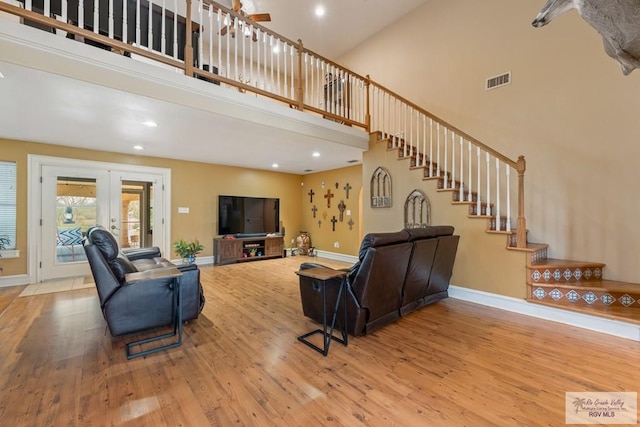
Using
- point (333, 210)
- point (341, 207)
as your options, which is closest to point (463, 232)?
point (341, 207)

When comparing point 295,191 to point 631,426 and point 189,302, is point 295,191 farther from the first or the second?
point 631,426

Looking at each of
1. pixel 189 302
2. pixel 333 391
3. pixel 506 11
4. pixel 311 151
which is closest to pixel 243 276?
pixel 189 302

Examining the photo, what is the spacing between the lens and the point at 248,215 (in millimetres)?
7023

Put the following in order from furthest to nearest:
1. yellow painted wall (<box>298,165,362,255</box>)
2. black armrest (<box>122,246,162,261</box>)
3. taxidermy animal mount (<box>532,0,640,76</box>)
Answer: yellow painted wall (<box>298,165,362,255</box>)
black armrest (<box>122,246,162,261</box>)
taxidermy animal mount (<box>532,0,640,76</box>)

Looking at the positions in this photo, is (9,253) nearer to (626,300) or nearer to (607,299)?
(607,299)

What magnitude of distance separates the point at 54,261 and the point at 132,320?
12.1 feet

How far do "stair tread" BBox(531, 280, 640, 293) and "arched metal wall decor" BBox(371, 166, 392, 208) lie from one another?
2377mm

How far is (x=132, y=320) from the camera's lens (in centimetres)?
254

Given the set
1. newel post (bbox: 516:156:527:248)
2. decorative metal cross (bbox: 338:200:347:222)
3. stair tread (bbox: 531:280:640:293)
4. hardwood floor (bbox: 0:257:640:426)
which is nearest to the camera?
hardwood floor (bbox: 0:257:640:426)

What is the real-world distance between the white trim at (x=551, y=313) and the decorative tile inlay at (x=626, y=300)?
0.38 meters

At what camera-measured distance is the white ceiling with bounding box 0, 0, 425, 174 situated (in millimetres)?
2455

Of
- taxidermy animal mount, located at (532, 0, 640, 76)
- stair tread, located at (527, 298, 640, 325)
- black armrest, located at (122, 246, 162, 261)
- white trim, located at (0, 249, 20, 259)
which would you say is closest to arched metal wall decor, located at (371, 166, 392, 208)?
stair tread, located at (527, 298, 640, 325)

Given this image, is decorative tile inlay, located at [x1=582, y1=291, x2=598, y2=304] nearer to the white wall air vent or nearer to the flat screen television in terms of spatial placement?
the white wall air vent

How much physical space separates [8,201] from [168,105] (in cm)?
381
